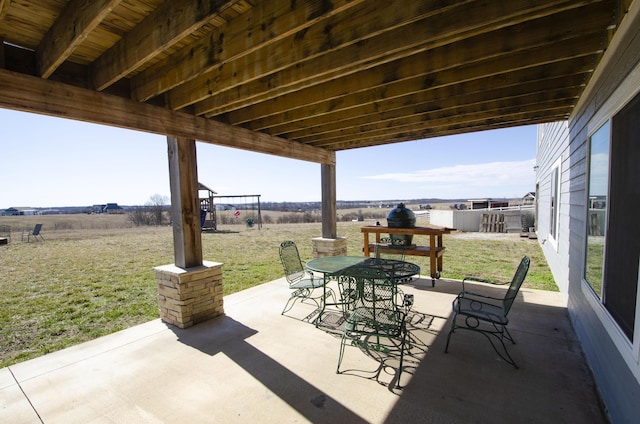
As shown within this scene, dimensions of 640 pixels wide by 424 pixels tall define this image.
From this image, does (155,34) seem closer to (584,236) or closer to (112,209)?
(584,236)

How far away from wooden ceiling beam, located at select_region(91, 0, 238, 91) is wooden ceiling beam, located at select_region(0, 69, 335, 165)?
0.87 ft

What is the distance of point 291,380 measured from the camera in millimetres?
2352

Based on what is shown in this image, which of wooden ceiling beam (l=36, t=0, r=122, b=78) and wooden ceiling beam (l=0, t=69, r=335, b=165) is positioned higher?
wooden ceiling beam (l=36, t=0, r=122, b=78)

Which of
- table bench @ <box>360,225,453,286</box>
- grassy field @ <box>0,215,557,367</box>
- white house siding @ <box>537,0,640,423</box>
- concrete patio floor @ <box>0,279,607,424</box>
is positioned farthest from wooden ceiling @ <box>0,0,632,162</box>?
grassy field @ <box>0,215,557,367</box>

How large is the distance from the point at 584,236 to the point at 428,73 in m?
2.21

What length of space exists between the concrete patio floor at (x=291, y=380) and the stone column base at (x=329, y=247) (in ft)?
8.23

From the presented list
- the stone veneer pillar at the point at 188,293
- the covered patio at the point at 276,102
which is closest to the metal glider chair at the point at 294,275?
the covered patio at the point at 276,102

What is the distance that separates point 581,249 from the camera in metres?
2.89

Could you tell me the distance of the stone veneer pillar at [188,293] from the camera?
10.9ft

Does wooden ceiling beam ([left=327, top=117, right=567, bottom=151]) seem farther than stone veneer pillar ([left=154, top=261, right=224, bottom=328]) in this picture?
Yes

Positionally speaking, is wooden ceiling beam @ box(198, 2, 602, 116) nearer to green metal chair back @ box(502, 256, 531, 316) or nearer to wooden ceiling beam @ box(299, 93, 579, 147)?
wooden ceiling beam @ box(299, 93, 579, 147)

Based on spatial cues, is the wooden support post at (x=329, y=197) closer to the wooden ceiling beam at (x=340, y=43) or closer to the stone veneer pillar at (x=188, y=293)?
the stone veneer pillar at (x=188, y=293)

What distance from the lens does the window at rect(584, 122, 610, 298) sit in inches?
85.3

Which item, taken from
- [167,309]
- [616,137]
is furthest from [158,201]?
[616,137]
